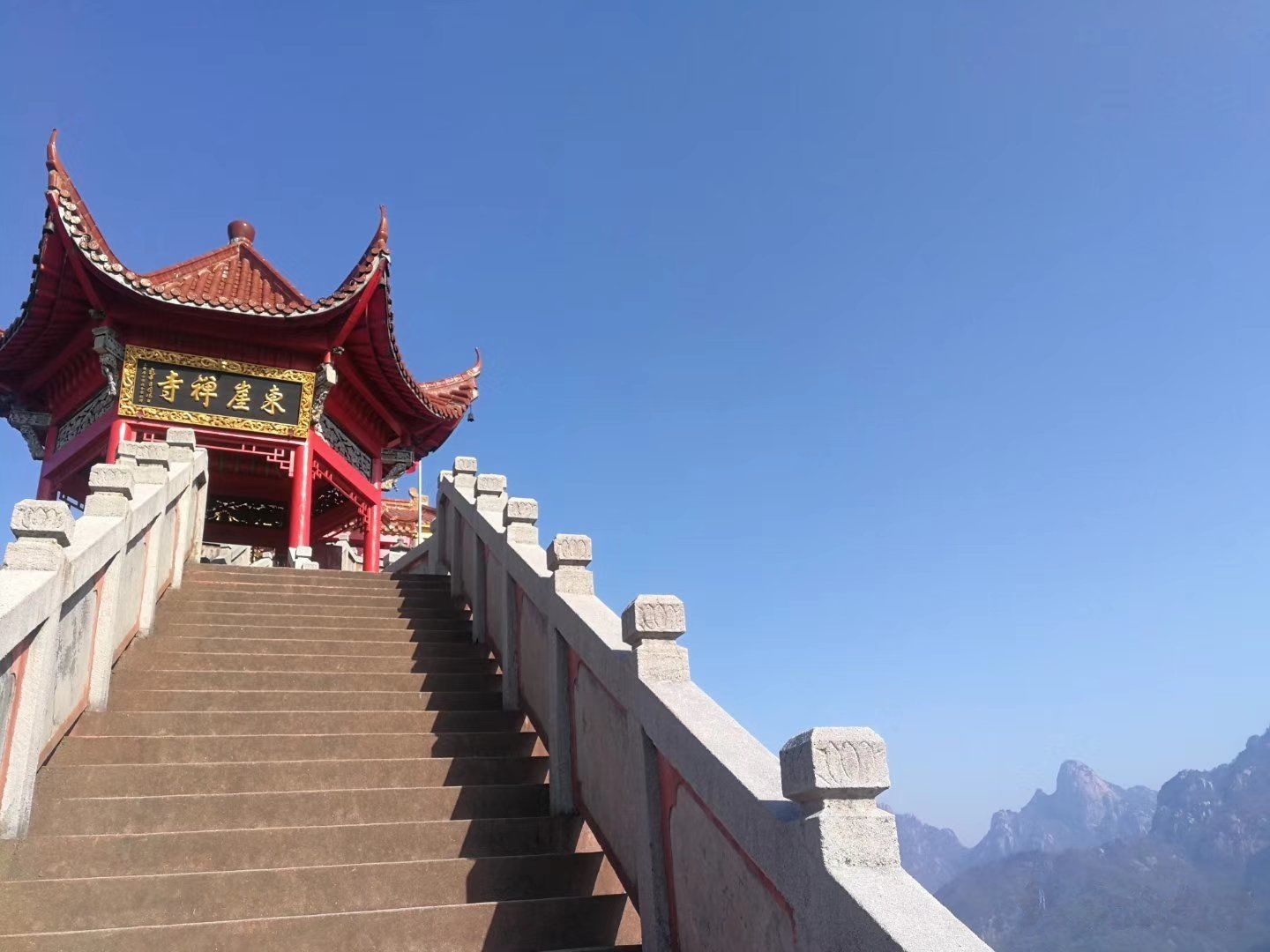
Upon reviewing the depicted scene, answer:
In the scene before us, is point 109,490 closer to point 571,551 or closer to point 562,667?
point 571,551

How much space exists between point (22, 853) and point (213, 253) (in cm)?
1323

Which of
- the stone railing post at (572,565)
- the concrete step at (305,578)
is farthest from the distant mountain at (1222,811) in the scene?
the stone railing post at (572,565)

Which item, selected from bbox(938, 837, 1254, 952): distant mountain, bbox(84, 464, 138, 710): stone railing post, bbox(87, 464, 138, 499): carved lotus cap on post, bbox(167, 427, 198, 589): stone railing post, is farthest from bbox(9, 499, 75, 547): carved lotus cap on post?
bbox(938, 837, 1254, 952): distant mountain

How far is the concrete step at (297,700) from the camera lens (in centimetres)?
557

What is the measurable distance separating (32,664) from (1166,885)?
551 ft

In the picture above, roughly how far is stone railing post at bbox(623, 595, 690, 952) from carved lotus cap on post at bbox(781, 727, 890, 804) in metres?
1.33

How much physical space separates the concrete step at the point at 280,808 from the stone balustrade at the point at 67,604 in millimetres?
228

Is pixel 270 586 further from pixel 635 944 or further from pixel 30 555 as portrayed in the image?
pixel 635 944

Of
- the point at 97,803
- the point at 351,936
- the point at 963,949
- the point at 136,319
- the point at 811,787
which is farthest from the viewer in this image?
the point at 136,319

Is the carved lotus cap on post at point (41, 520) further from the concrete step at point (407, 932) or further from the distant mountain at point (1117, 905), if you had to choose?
the distant mountain at point (1117, 905)

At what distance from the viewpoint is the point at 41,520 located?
4.44m

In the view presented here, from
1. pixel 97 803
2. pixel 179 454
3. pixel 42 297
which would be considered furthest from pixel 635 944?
pixel 42 297

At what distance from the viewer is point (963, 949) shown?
6.61 ft

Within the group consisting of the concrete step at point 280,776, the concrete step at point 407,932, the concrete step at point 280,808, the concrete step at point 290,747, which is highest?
the concrete step at point 290,747
